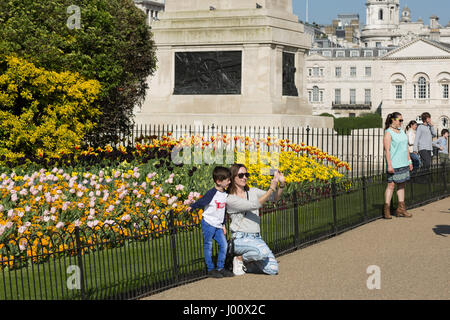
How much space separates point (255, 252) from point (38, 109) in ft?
38.3

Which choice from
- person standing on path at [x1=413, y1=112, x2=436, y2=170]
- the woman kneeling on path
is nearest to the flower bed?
the woman kneeling on path

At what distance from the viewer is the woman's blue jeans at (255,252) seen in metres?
10.9

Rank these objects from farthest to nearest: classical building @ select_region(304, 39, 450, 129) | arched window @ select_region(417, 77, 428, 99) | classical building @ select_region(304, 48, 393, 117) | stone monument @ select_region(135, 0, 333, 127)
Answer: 1. classical building @ select_region(304, 48, 393, 117)
2. arched window @ select_region(417, 77, 428, 99)
3. classical building @ select_region(304, 39, 450, 129)
4. stone monument @ select_region(135, 0, 333, 127)

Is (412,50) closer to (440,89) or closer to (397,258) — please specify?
(440,89)

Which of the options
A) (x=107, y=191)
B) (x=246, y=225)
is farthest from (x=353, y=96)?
(x=246, y=225)

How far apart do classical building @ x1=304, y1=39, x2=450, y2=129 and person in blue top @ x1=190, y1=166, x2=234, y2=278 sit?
10306cm

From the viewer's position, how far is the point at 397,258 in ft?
39.5

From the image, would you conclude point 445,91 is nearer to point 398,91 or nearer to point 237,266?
point 398,91

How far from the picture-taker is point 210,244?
1108cm

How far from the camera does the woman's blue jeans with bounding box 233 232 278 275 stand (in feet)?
35.7

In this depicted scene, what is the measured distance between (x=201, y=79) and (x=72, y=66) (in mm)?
4035

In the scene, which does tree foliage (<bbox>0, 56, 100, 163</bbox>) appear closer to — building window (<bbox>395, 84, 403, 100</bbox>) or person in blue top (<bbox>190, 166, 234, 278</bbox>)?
person in blue top (<bbox>190, 166, 234, 278</bbox>)

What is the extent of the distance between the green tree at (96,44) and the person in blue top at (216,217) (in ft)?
37.5
